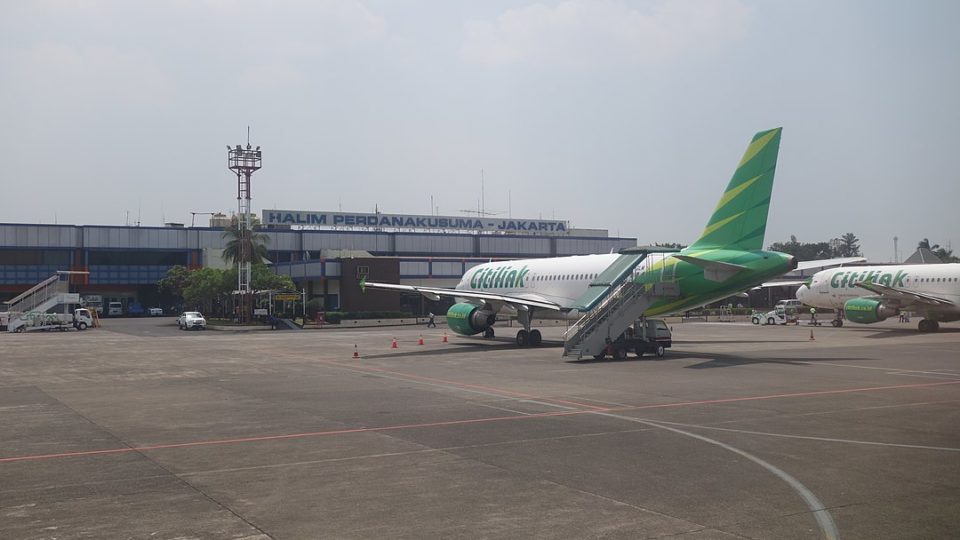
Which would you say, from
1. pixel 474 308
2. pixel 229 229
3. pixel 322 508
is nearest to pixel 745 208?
pixel 474 308

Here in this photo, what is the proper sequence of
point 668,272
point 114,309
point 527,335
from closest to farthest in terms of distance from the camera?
point 668,272 < point 527,335 < point 114,309

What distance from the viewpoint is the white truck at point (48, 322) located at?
65.4 metres

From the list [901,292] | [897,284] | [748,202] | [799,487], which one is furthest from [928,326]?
[799,487]

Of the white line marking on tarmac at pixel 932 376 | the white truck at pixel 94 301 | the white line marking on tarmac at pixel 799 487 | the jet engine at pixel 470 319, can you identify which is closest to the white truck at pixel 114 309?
the white truck at pixel 94 301

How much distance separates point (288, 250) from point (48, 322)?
41361mm

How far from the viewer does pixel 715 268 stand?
30.9 m

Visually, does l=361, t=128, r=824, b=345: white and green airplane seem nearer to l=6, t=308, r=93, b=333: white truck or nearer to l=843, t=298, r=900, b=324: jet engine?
l=843, t=298, r=900, b=324: jet engine

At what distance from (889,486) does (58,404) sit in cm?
1742

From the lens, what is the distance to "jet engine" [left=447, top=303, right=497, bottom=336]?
1583 inches

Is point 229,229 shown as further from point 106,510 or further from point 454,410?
point 106,510

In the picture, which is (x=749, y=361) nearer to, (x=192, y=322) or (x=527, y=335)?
(x=527, y=335)

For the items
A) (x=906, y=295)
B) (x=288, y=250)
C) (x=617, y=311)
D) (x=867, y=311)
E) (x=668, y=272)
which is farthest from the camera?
(x=288, y=250)

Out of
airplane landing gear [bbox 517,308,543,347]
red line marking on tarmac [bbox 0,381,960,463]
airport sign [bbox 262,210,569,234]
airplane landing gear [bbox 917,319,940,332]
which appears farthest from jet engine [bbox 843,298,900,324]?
airport sign [bbox 262,210,569,234]

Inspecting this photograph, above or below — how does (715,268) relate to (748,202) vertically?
below
